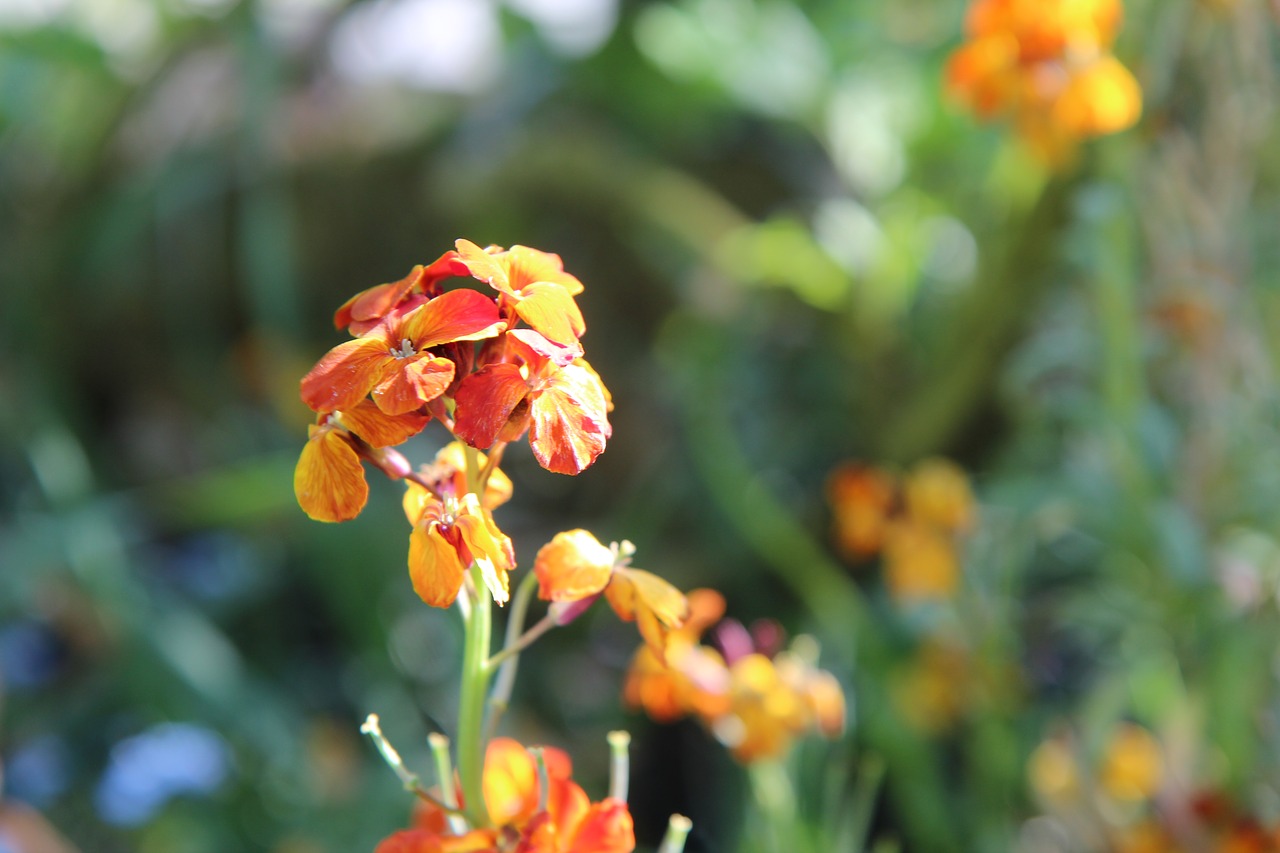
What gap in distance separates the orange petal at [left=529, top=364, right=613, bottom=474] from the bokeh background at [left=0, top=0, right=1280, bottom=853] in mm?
397

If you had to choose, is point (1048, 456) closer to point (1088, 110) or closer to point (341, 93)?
point (1088, 110)

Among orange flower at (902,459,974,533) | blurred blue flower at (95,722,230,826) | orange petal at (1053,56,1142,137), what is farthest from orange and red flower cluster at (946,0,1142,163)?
blurred blue flower at (95,722,230,826)

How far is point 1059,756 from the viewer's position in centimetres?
74

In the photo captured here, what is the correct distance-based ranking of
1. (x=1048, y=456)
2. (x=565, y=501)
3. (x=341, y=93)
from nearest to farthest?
(x=1048, y=456), (x=565, y=501), (x=341, y=93)

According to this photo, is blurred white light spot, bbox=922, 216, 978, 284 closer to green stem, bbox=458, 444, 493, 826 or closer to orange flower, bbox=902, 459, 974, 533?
orange flower, bbox=902, 459, 974, 533

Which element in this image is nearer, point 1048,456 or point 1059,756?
point 1059,756

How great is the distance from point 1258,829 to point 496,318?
0.49 m

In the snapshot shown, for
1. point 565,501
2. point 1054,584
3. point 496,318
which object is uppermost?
point 496,318

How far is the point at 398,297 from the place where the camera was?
12.4 inches

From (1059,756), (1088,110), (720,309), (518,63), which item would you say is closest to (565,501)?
(720,309)

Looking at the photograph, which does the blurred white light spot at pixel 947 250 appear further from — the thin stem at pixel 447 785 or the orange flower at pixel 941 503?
the thin stem at pixel 447 785

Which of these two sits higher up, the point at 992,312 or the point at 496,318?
the point at 496,318

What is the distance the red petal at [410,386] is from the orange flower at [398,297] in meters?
0.04

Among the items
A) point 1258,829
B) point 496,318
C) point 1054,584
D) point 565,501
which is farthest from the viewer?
point 565,501
